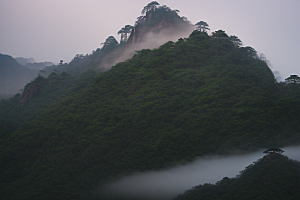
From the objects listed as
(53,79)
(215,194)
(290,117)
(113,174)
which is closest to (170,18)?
(53,79)

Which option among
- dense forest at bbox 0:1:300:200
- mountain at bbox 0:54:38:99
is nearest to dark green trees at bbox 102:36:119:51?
mountain at bbox 0:54:38:99

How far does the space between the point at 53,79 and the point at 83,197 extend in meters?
41.1

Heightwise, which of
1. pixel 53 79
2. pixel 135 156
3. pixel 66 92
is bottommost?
pixel 135 156

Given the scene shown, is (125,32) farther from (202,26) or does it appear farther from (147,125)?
(147,125)

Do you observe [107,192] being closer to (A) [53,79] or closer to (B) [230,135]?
(B) [230,135]

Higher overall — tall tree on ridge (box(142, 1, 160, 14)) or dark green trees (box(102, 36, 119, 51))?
tall tree on ridge (box(142, 1, 160, 14))

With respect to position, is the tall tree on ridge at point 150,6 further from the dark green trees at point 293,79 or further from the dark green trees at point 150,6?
the dark green trees at point 293,79

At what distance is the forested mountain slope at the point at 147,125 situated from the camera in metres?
32.5

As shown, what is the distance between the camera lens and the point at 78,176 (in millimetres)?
31969

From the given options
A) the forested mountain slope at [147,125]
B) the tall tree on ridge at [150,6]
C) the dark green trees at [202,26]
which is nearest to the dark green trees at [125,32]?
the tall tree on ridge at [150,6]

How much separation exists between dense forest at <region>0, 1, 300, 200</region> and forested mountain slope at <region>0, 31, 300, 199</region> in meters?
0.13

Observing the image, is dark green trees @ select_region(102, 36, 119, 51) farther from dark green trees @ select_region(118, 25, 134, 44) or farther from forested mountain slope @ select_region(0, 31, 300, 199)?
forested mountain slope @ select_region(0, 31, 300, 199)

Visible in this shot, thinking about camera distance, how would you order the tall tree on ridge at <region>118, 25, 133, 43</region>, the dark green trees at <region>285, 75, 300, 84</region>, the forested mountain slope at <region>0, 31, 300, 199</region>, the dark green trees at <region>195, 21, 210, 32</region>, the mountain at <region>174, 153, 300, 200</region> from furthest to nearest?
the tall tree on ridge at <region>118, 25, 133, 43</region> → the dark green trees at <region>195, 21, 210, 32</region> → the dark green trees at <region>285, 75, 300, 84</region> → the forested mountain slope at <region>0, 31, 300, 199</region> → the mountain at <region>174, 153, 300, 200</region>

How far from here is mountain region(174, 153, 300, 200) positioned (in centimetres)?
2242
